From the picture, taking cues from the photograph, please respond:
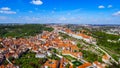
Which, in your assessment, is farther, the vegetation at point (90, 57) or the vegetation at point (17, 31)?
the vegetation at point (17, 31)

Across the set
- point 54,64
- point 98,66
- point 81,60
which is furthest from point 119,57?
point 54,64

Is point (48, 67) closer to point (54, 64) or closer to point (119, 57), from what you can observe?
point (54, 64)

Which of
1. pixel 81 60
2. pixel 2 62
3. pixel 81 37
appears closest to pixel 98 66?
pixel 81 60

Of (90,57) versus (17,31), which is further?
(17,31)

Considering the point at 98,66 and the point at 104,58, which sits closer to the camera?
the point at 98,66

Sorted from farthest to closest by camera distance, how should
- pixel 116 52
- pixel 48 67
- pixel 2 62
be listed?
pixel 116 52 → pixel 2 62 → pixel 48 67

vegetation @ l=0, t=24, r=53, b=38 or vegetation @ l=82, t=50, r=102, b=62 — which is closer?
vegetation @ l=82, t=50, r=102, b=62

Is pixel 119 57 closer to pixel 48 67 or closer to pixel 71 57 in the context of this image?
pixel 71 57

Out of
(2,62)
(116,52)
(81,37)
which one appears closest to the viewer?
(2,62)

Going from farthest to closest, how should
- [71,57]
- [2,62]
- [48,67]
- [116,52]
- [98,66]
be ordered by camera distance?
[116,52] → [71,57] → [2,62] → [98,66] → [48,67]
